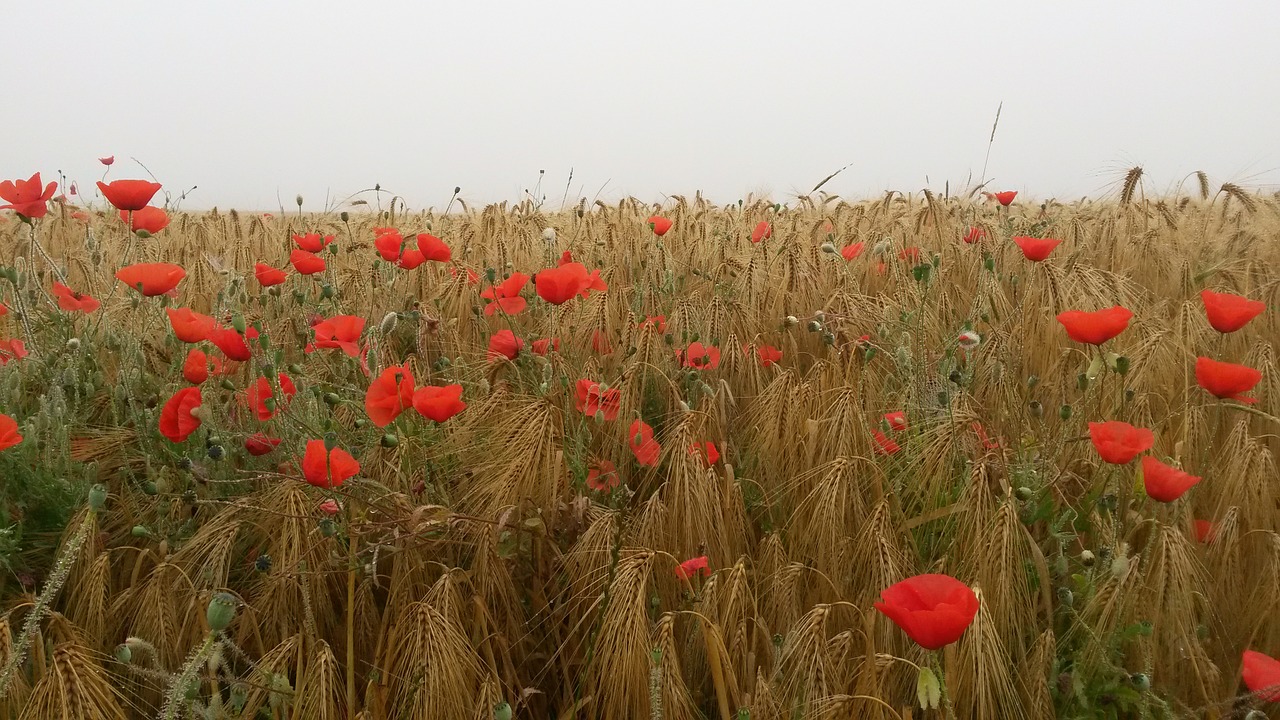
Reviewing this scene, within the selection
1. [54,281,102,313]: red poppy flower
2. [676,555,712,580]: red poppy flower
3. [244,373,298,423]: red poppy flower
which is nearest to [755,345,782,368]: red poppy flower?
[676,555,712,580]: red poppy flower

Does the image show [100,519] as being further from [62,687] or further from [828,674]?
[828,674]

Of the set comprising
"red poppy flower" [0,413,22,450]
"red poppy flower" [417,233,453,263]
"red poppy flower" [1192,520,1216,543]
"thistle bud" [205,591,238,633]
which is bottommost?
"red poppy flower" [1192,520,1216,543]

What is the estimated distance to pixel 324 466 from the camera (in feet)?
3.82

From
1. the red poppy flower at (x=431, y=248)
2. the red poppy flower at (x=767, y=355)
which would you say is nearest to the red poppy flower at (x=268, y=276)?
the red poppy flower at (x=431, y=248)

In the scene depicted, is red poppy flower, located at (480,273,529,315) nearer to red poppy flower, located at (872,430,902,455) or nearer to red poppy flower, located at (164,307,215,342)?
red poppy flower, located at (164,307,215,342)

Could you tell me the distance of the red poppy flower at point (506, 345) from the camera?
1.85 meters

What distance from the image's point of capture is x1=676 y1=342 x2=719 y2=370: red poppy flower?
192cm

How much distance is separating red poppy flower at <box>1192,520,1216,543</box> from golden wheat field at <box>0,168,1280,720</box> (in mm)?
16

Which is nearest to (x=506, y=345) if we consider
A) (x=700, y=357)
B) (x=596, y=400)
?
(x=596, y=400)

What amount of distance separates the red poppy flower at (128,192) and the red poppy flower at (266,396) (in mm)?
617

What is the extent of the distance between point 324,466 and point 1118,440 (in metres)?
1.20

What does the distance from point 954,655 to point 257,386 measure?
1.36 metres

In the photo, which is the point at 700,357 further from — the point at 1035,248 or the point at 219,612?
the point at 219,612

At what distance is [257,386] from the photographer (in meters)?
1.64
